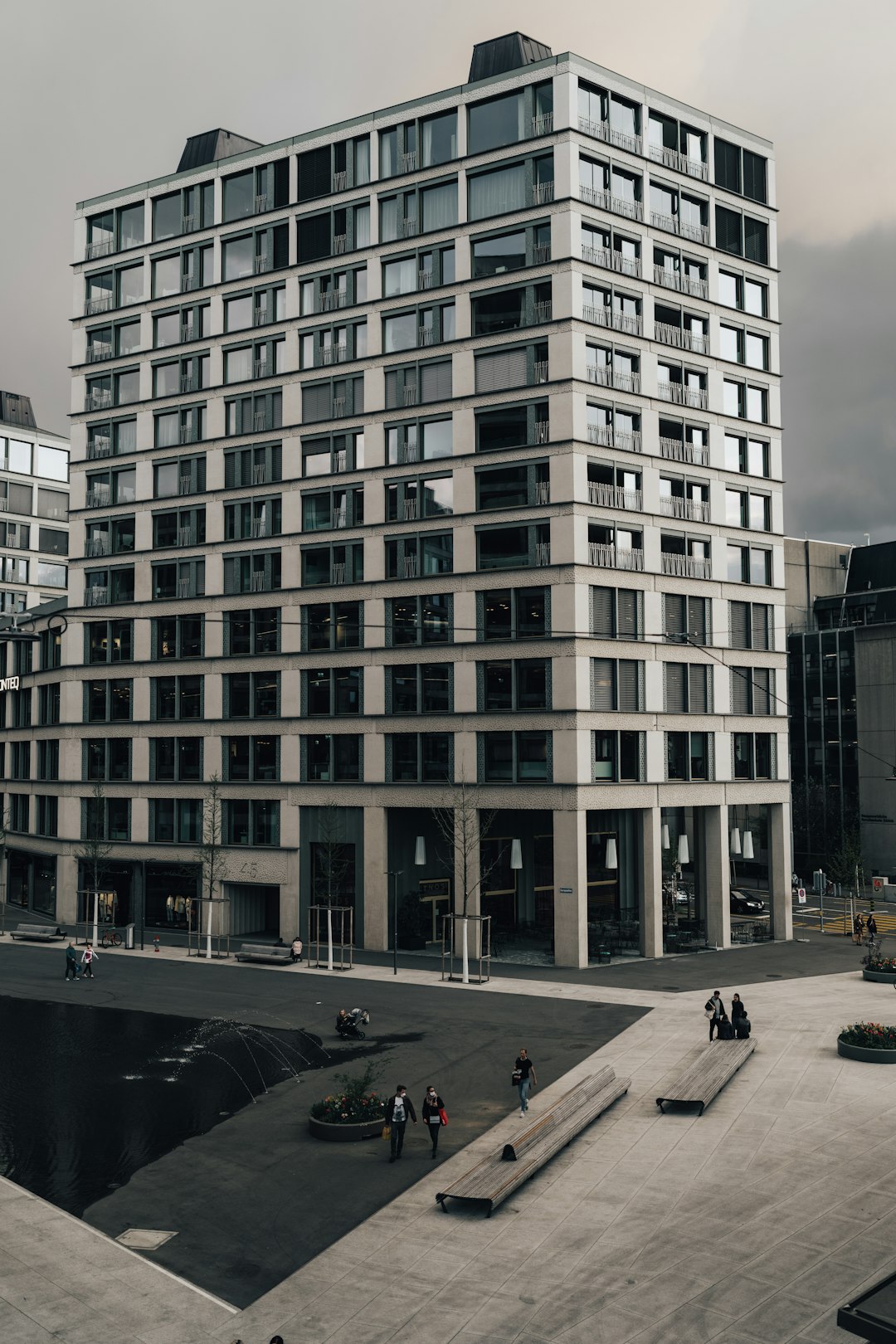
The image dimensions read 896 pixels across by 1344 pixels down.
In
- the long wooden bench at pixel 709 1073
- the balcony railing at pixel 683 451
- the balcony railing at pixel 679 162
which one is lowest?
the long wooden bench at pixel 709 1073

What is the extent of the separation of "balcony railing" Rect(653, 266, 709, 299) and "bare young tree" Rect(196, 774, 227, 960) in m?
33.1

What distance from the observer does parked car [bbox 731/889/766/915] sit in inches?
2798

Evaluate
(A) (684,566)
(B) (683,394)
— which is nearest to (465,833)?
(A) (684,566)

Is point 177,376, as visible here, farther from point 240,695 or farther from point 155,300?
point 240,695

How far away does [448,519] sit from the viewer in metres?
55.0


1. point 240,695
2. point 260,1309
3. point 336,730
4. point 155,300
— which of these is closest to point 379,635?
point 336,730

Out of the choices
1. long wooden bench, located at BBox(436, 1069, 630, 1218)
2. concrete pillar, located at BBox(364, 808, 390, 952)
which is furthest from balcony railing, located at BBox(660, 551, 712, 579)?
long wooden bench, located at BBox(436, 1069, 630, 1218)

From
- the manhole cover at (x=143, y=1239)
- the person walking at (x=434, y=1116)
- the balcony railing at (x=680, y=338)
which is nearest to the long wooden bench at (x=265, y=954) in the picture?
the person walking at (x=434, y=1116)

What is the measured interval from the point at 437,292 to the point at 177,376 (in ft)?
54.9

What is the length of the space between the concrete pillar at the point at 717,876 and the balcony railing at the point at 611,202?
28746mm

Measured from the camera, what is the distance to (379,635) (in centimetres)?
5681

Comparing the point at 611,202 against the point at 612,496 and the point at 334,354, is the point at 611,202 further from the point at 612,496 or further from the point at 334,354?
the point at 334,354

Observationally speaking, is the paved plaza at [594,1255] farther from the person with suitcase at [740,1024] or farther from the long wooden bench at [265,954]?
the long wooden bench at [265,954]

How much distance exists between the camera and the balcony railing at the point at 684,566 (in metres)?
56.2
